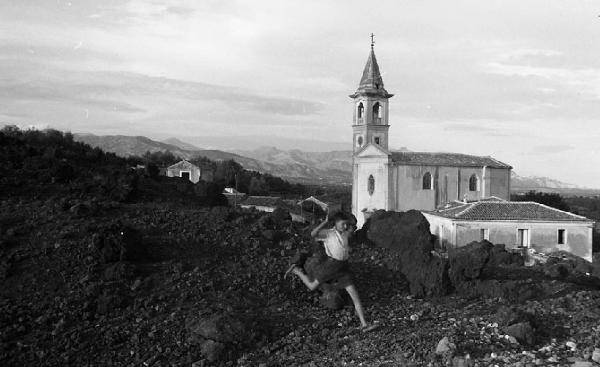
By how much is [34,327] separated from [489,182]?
113ft

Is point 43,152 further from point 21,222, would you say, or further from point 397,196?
point 397,196

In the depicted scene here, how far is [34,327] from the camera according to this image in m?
8.98

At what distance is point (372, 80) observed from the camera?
1650 inches

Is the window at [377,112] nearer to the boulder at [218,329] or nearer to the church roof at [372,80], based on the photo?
the church roof at [372,80]

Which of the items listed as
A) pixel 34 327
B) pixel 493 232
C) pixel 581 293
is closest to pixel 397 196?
pixel 493 232

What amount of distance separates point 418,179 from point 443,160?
2.43 metres

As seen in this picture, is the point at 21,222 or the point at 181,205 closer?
the point at 21,222

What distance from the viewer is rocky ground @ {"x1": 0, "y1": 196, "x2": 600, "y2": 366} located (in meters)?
7.85

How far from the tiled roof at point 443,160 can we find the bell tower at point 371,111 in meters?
3.68

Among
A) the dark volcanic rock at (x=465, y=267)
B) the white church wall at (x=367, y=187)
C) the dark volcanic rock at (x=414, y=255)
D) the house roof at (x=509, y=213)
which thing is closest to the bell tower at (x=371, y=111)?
the white church wall at (x=367, y=187)

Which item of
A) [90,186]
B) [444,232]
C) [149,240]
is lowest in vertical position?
[444,232]

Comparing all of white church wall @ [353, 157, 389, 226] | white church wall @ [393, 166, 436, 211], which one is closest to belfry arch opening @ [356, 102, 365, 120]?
white church wall @ [353, 157, 389, 226]

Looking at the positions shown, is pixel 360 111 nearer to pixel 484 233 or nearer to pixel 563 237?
pixel 484 233

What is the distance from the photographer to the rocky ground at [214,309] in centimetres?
785
